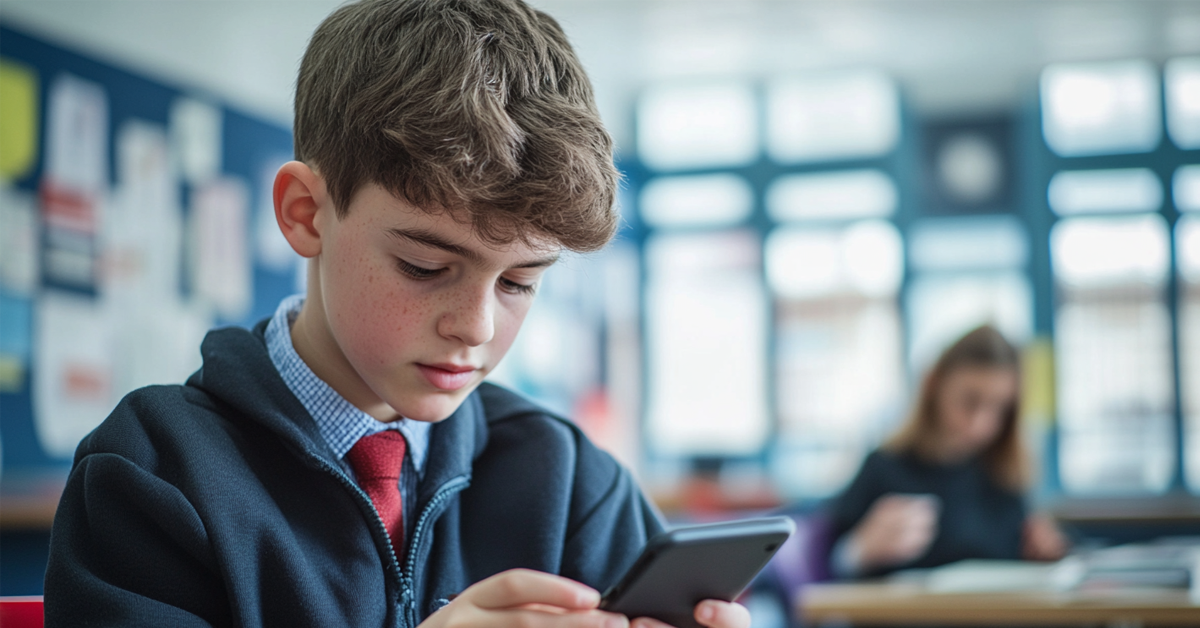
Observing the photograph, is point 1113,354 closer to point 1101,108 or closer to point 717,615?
point 1101,108

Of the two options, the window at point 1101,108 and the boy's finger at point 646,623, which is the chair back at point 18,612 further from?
the window at point 1101,108

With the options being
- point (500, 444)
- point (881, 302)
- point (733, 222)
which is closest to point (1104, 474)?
point (881, 302)

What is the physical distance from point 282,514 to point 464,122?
38 centimetres

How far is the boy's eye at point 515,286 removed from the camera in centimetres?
92

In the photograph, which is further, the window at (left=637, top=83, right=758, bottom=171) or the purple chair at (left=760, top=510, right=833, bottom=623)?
the window at (left=637, top=83, right=758, bottom=171)

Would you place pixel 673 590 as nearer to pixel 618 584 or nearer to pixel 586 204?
pixel 618 584

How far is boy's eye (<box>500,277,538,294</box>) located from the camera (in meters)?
0.92

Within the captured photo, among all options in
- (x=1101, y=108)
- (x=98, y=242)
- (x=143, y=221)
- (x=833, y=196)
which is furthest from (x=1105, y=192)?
(x=98, y=242)

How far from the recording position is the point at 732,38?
6125 mm

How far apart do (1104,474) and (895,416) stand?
4.47ft

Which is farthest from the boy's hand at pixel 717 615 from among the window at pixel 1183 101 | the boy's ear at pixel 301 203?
the window at pixel 1183 101

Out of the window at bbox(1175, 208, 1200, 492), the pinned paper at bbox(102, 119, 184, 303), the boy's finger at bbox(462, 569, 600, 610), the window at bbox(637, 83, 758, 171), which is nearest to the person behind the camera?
the boy's finger at bbox(462, 569, 600, 610)

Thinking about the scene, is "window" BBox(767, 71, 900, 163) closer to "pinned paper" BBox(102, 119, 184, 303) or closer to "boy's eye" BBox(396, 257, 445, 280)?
"pinned paper" BBox(102, 119, 184, 303)

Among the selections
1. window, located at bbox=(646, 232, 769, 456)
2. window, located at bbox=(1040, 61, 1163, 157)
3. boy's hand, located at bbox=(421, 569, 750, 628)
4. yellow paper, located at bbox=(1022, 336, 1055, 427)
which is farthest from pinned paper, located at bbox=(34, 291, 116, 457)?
window, located at bbox=(1040, 61, 1163, 157)
